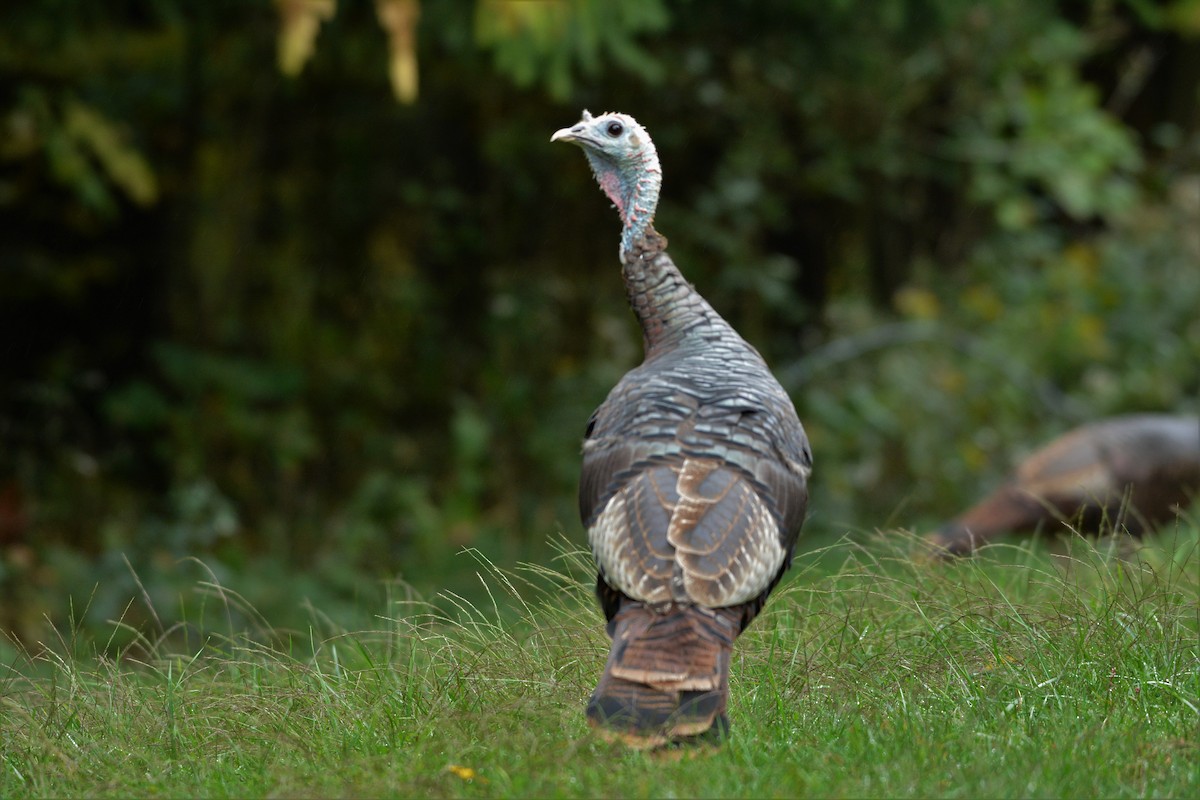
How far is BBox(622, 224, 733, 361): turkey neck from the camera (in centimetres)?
427

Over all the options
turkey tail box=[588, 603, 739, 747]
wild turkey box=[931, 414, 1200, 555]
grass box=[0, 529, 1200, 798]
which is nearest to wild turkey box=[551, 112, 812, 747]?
turkey tail box=[588, 603, 739, 747]

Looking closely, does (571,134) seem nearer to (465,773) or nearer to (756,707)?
(756,707)

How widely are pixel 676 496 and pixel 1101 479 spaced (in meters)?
3.33

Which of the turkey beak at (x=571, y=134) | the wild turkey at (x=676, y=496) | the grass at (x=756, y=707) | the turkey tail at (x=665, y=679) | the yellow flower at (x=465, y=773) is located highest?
the turkey beak at (x=571, y=134)

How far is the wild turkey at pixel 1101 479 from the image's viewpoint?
20.6 feet

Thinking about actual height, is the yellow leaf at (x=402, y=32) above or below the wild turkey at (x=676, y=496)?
above

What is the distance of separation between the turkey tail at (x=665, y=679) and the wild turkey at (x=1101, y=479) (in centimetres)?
291

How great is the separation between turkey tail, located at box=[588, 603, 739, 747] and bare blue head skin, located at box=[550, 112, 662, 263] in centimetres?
130

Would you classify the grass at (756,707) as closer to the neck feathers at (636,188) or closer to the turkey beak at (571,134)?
the neck feathers at (636,188)

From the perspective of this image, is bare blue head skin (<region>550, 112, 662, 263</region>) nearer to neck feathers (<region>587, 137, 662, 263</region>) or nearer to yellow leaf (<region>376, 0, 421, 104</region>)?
neck feathers (<region>587, 137, 662, 263</region>)

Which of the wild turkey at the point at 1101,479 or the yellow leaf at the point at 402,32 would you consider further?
the wild turkey at the point at 1101,479

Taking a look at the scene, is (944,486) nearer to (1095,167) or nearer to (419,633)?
(1095,167)

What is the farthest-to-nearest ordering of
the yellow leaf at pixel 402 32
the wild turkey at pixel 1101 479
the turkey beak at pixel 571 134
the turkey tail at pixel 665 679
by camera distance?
the wild turkey at pixel 1101 479, the yellow leaf at pixel 402 32, the turkey beak at pixel 571 134, the turkey tail at pixel 665 679

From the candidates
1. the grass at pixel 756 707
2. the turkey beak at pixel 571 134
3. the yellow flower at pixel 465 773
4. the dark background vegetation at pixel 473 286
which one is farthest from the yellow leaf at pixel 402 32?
the yellow flower at pixel 465 773
